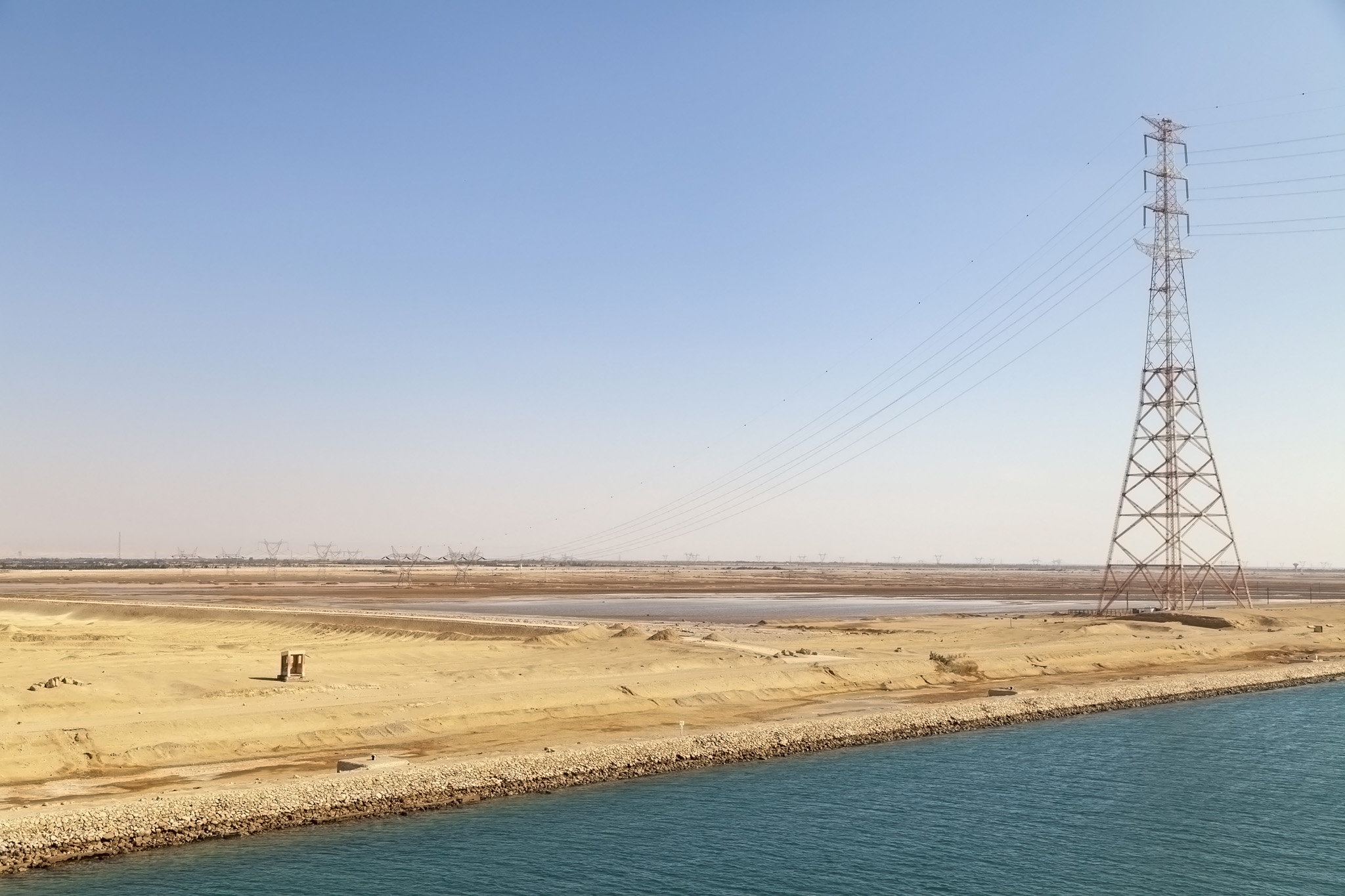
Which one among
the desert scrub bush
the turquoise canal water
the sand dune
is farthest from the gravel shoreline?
the desert scrub bush

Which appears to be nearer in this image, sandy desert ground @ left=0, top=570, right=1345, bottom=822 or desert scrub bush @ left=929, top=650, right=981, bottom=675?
sandy desert ground @ left=0, top=570, right=1345, bottom=822

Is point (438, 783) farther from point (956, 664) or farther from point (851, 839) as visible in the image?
point (956, 664)

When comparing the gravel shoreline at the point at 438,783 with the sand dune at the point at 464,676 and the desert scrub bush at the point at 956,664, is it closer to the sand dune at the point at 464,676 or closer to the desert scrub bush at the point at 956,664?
the sand dune at the point at 464,676

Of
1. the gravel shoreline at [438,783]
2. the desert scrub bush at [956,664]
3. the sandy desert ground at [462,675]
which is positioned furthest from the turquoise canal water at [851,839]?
the desert scrub bush at [956,664]

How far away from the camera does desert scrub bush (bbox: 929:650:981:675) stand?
59.1 m

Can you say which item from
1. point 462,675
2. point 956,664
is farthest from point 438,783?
point 956,664

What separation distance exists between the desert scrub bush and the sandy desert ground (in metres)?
0.14

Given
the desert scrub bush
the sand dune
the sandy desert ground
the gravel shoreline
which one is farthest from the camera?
the desert scrub bush

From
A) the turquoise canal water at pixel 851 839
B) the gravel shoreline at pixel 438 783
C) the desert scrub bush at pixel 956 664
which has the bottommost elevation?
the turquoise canal water at pixel 851 839

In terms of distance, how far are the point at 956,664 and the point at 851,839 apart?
3417 cm

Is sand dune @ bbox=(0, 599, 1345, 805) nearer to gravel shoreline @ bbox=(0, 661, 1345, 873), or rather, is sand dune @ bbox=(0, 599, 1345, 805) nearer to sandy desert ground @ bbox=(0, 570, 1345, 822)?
sandy desert ground @ bbox=(0, 570, 1345, 822)

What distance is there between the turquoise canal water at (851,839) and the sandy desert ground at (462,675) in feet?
18.8

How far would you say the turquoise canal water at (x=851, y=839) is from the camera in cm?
2406

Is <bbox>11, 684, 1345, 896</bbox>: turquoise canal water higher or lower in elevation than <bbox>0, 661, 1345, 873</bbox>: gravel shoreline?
lower
